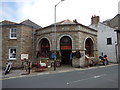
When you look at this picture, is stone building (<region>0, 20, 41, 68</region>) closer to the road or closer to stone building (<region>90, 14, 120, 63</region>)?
the road

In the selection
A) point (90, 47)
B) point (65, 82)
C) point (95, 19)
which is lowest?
point (65, 82)

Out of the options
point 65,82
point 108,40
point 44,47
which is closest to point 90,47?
point 108,40

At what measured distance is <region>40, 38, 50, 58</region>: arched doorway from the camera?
1733 cm

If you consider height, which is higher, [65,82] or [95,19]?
[95,19]

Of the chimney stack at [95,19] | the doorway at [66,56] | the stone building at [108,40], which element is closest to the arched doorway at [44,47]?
the doorway at [66,56]

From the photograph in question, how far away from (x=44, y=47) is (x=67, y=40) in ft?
13.7

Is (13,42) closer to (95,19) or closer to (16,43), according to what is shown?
(16,43)

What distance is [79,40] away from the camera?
593 inches

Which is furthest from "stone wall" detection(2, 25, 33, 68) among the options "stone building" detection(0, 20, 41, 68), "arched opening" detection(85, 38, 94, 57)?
"arched opening" detection(85, 38, 94, 57)

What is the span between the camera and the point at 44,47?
17812 millimetres

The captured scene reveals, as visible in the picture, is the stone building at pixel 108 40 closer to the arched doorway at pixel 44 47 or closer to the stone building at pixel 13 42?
the arched doorway at pixel 44 47

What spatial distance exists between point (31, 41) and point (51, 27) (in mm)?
3970

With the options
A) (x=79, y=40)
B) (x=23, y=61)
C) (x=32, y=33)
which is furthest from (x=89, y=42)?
(x=23, y=61)

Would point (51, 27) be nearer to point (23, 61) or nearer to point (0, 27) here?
point (23, 61)
